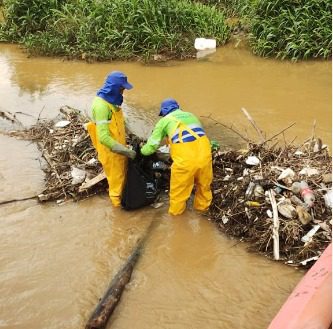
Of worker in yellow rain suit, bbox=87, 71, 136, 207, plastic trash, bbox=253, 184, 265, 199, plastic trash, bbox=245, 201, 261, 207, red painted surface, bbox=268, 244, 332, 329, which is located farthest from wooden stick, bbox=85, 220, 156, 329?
red painted surface, bbox=268, 244, 332, 329

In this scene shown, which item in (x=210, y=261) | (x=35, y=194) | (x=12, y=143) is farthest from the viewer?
(x=12, y=143)

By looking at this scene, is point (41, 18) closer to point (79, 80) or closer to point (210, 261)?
point (79, 80)

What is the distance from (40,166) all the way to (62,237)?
82.4 inches

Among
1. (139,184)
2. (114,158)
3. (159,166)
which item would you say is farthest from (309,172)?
(114,158)

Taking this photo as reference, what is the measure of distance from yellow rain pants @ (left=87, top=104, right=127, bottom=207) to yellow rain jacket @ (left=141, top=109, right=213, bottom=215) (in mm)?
423

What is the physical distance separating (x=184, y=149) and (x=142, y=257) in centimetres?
137

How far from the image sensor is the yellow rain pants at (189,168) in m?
5.54

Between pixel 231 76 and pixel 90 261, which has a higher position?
pixel 231 76

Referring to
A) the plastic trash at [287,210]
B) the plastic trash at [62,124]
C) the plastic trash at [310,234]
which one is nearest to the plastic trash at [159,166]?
the plastic trash at [287,210]

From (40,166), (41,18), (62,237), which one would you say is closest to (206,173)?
(62,237)

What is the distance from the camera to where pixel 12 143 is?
8.53m

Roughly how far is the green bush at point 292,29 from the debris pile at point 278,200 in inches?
227

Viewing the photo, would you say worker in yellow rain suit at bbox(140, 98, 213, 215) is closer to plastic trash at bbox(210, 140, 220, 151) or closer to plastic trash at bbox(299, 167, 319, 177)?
plastic trash at bbox(210, 140, 220, 151)

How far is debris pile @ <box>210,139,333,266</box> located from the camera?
17.0 ft
